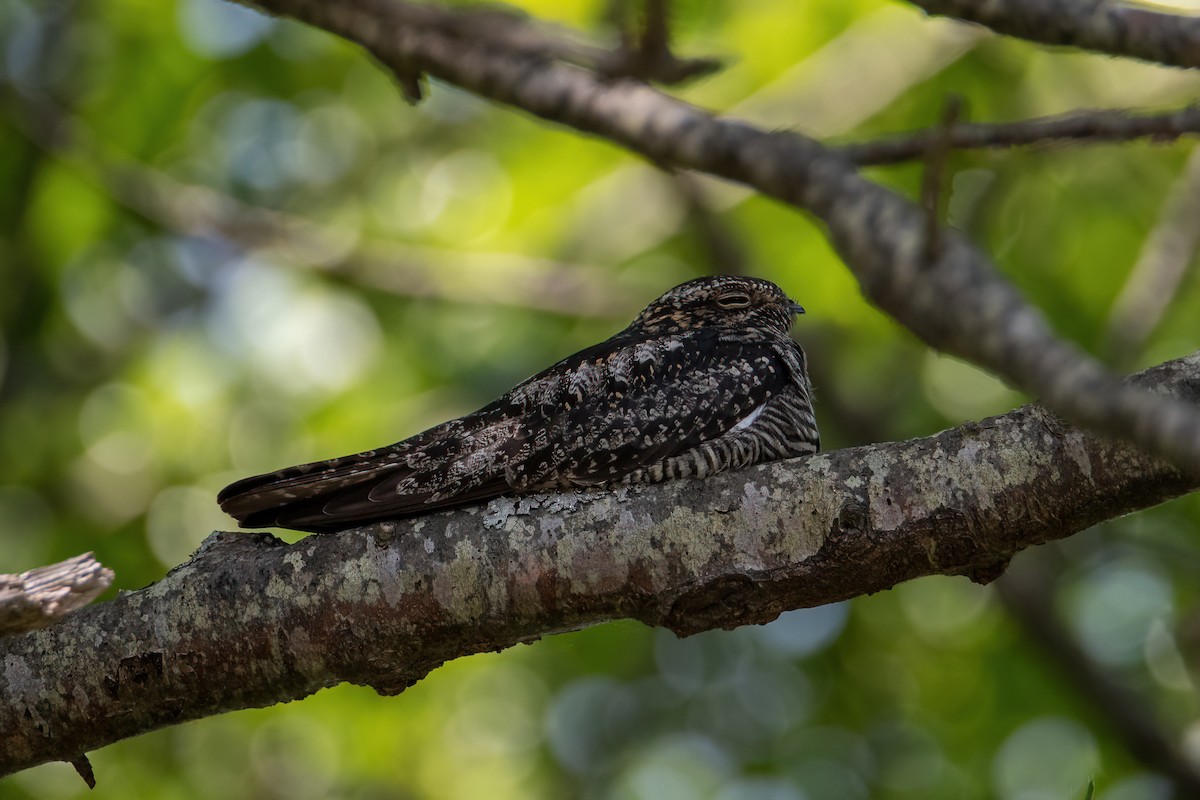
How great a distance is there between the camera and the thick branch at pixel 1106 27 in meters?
2.49

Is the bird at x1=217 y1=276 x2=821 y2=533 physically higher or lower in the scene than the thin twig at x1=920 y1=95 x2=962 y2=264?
lower

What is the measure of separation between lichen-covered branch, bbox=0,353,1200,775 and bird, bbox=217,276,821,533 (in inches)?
6.2

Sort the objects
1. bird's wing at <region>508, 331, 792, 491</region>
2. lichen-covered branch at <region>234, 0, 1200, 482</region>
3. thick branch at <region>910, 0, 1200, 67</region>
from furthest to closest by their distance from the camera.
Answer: bird's wing at <region>508, 331, 792, 491</region>
thick branch at <region>910, 0, 1200, 67</region>
lichen-covered branch at <region>234, 0, 1200, 482</region>

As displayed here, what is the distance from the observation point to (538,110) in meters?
3.46

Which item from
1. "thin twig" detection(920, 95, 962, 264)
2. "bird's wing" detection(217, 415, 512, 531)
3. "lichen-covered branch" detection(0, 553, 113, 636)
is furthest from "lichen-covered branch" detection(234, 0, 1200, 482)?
"lichen-covered branch" detection(0, 553, 113, 636)

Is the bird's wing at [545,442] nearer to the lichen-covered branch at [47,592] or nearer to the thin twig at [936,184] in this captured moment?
the lichen-covered branch at [47,592]

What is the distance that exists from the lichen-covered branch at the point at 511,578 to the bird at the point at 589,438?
0.16 m

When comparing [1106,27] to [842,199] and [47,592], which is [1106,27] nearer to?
[842,199]

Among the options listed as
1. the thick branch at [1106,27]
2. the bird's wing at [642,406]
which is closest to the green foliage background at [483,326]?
the bird's wing at [642,406]

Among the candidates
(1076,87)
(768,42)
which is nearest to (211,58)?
(768,42)

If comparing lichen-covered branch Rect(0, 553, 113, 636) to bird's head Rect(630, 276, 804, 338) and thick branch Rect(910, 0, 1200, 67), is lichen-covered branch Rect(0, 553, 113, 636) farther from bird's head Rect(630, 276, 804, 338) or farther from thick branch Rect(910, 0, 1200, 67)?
thick branch Rect(910, 0, 1200, 67)

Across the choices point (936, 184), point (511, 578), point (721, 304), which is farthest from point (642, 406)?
point (936, 184)

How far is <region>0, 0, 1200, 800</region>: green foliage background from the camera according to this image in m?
6.43

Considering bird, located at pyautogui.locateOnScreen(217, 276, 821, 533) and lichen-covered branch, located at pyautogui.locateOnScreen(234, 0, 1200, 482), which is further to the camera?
bird, located at pyautogui.locateOnScreen(217, 276, 821, 533)
